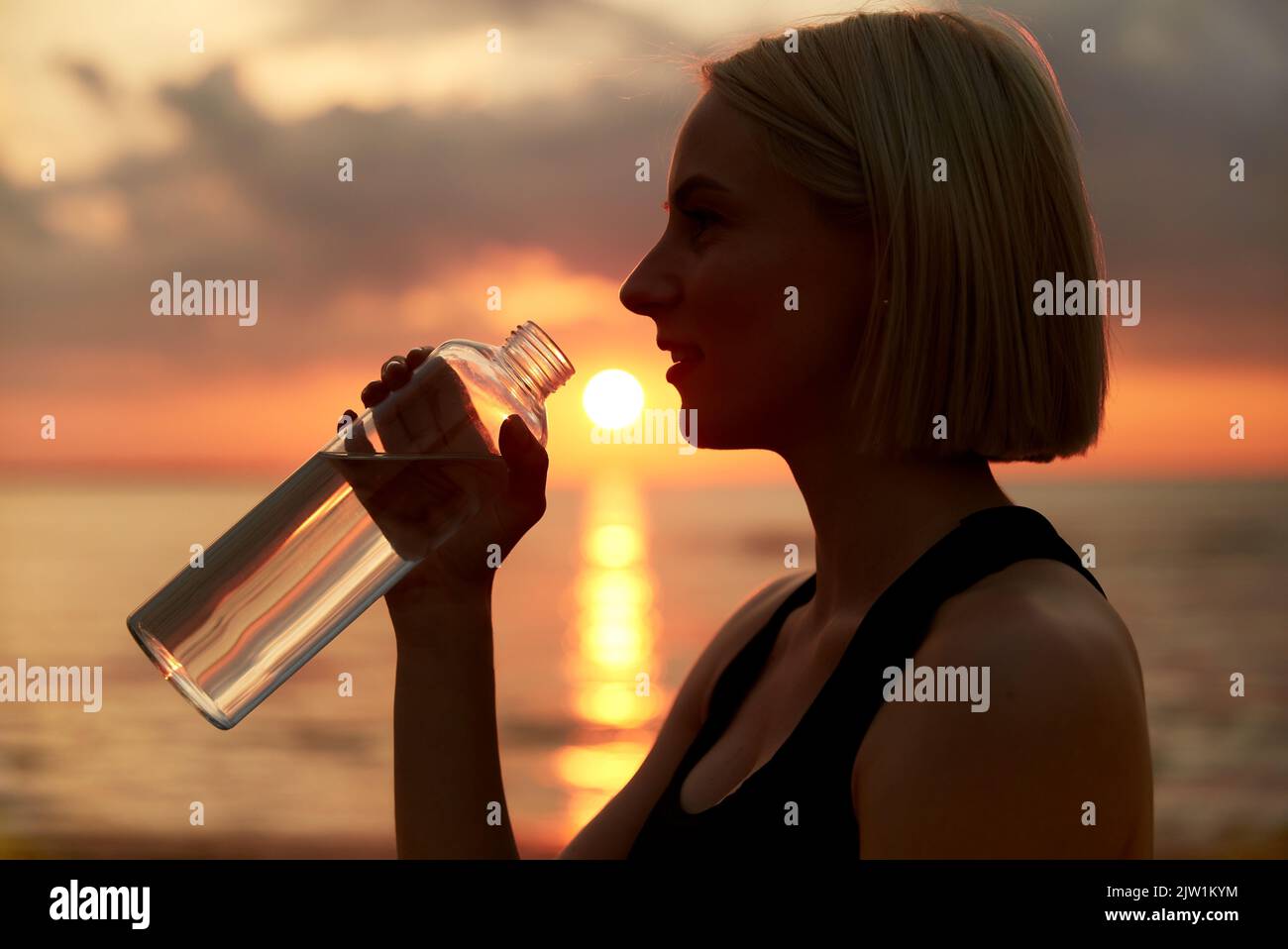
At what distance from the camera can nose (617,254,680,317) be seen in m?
1.35

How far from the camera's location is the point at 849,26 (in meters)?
1.33

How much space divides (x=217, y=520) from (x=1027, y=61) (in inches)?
610

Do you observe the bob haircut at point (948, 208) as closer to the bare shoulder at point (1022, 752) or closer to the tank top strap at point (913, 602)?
the tank top strap at point (913, 602)

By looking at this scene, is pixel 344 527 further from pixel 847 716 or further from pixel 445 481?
pixel 847 716

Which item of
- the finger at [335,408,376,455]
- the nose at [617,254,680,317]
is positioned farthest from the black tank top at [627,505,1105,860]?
the finger at [335,408,376,455]

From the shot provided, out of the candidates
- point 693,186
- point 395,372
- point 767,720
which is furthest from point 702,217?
point 767,720

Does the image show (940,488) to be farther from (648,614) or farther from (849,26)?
(648,614)

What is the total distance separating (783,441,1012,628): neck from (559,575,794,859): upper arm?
0.23 m

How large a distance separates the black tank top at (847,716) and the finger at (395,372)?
618 mm

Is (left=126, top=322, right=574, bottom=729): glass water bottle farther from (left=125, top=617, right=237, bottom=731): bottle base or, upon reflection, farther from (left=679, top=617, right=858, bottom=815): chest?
(left=679, top=617, right=858, bottom=815): chest

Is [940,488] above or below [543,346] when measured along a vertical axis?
below

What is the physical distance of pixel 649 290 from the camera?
1.35 m

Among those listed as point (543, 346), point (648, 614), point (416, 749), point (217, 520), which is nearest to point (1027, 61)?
point (543, 346)

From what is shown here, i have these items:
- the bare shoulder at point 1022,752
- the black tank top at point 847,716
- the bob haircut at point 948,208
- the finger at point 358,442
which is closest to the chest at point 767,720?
the black tank top at point 847,716
